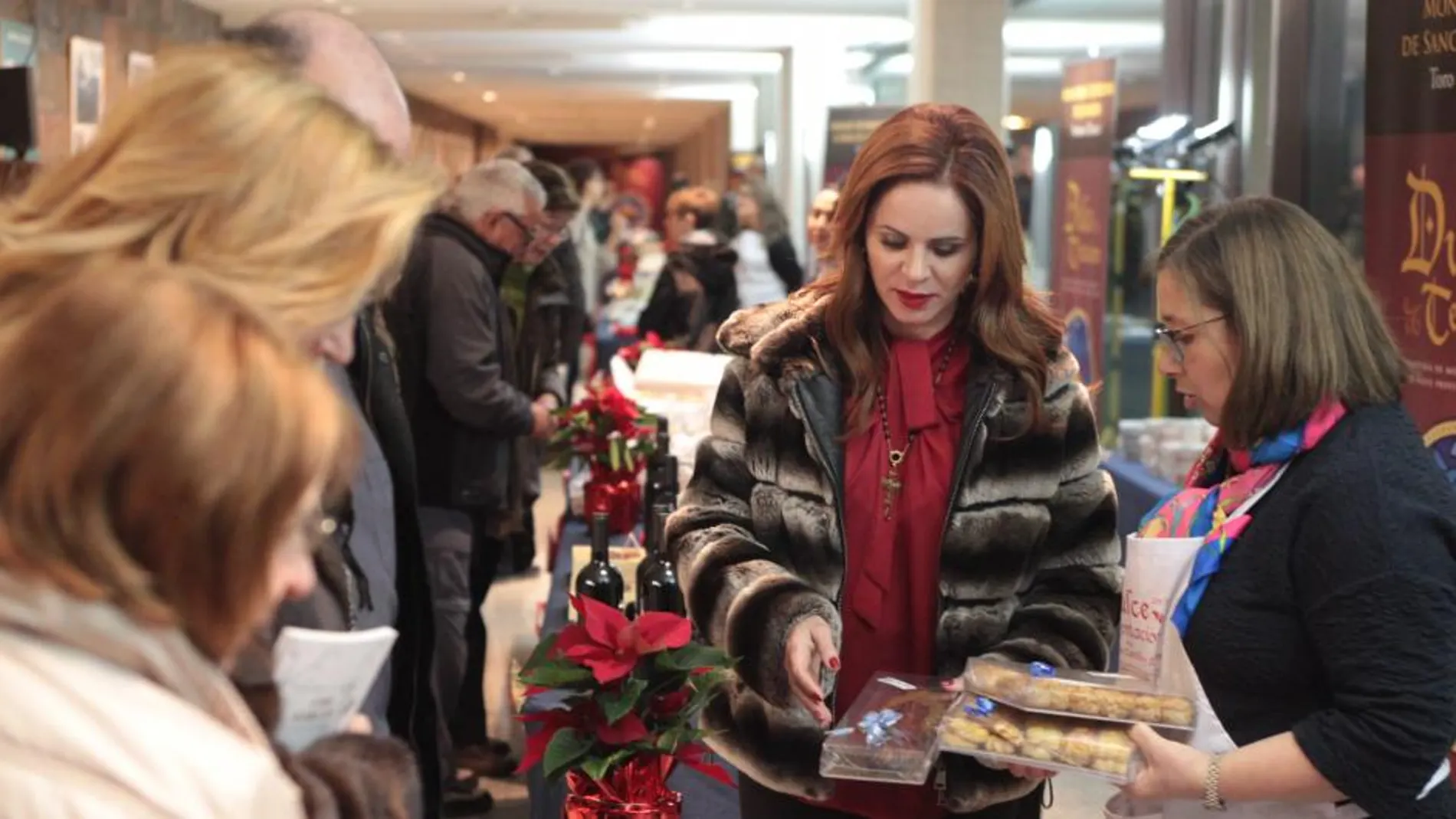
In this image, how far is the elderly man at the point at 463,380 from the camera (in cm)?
440

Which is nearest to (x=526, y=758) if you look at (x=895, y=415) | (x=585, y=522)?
(x=895, y=415)

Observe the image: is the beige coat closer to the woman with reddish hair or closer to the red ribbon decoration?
the woman with reddish hair

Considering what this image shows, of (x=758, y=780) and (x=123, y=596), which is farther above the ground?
(x=123, y=596)

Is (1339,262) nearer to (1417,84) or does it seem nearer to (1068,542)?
(1068,542)

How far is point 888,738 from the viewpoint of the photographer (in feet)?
6.24

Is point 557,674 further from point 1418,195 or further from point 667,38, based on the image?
point 667,38

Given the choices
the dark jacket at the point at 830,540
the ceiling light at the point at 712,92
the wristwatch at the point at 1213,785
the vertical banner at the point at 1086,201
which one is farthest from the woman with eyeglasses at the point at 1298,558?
the ceiling light at the point at 712,92

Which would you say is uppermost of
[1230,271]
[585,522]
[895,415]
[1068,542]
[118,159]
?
[118,159]

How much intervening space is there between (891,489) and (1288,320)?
0.53 metres

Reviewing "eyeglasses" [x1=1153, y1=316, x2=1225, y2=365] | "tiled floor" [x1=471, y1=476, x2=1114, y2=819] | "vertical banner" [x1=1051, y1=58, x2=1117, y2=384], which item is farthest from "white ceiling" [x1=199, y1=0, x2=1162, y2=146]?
"eyeglasses" [x1=1153, y1=316, x2=1225, y2=365]

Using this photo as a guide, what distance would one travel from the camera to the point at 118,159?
1023 mm

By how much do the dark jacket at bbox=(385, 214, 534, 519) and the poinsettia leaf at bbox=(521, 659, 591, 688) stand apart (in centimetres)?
246

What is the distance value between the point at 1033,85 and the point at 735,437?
53.9 feet

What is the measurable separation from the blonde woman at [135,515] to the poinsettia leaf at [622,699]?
1052 mm
